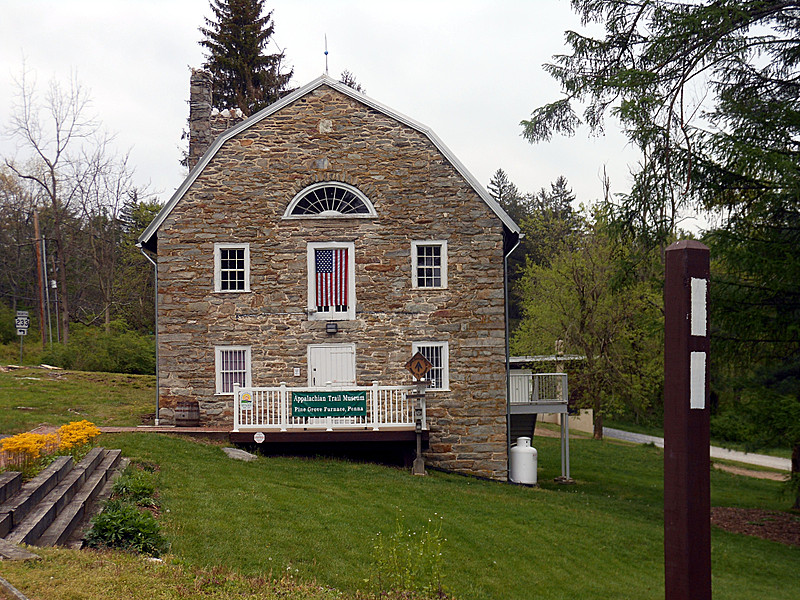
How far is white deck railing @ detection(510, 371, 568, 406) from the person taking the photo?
1883 cm

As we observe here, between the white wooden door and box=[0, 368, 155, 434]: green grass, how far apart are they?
4582mm

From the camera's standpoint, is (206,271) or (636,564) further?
(206,271)

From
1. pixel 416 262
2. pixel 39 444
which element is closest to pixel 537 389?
pixel 416 262

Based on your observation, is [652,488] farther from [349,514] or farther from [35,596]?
[35,596]

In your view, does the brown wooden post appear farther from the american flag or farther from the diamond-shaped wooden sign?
the american flag

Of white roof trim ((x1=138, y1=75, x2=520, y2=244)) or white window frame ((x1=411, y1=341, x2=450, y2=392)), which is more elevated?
white roof trim ((x1=138, y1=75, x2=520, y2=244))

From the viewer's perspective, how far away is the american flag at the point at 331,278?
57.5 feet

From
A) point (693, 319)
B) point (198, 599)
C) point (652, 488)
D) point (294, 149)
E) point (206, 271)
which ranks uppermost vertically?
point (294, 149)

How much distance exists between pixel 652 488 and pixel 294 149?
13.1 meters

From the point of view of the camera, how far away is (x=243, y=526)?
9.23 meters

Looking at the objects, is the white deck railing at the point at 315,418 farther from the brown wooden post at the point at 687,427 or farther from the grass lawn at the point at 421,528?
the brown wooden post at the point at 687,427

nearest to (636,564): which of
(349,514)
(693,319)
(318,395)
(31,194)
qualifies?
(349,514)

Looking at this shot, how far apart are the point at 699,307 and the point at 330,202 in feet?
46.8

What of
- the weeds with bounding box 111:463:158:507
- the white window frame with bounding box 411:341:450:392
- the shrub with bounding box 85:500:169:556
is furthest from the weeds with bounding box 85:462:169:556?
the white window frame with bounding box 411:341:450:392
